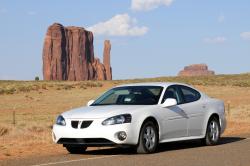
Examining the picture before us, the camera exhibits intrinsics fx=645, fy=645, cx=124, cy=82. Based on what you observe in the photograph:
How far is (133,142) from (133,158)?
0.58 m

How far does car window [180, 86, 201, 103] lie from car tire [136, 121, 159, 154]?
171cm

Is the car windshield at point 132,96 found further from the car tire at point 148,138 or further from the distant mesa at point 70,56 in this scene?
the distant mesa at point 70,56

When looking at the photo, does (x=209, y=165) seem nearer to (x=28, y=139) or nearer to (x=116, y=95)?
(x=116, y=95)

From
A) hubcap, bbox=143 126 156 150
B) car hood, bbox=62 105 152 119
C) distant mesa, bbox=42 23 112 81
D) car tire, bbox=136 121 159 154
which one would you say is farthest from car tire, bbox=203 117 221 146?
distant mesa, bbox=42 23 112 81

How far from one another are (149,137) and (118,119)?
0.83 meters

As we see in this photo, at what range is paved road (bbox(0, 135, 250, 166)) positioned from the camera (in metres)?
10.8

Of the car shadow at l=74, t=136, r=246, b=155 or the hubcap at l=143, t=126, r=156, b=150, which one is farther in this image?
the car shadow at l=74, t=136, r=246, b=155

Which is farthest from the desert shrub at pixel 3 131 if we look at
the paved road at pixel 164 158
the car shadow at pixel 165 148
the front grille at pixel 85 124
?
the front grille at pixel 85 124

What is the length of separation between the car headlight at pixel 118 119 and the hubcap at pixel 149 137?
1.70ft

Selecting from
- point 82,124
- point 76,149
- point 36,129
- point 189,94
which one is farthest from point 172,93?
point 36,129

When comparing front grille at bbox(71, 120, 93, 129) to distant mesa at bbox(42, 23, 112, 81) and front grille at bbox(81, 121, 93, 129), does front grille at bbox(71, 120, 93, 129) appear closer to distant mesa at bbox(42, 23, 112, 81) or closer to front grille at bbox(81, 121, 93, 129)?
front grille at bbox(81, 121, 93, 129)

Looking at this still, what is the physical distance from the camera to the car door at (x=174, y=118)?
13039 mm

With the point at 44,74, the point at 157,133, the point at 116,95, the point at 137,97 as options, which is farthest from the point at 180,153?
the point at 44,74

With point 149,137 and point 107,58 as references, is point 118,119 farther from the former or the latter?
point 107,58
